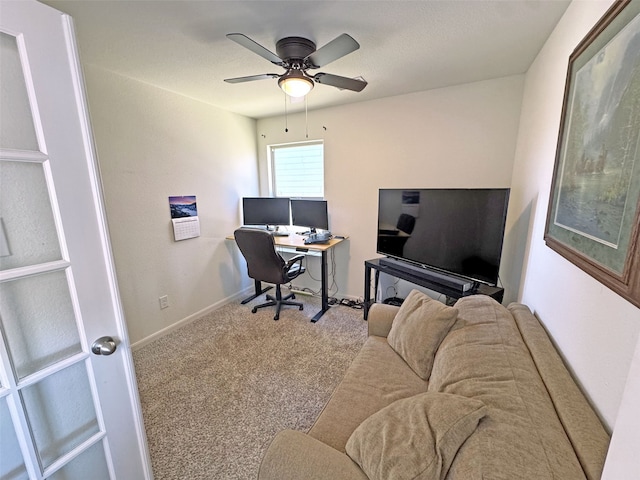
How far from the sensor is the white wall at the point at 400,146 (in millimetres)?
2385

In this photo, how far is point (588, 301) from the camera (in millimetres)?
941

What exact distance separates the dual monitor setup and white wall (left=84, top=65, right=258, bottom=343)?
0.20m

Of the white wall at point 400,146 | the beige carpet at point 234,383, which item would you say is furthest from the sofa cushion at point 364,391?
the white wall at point 400,146

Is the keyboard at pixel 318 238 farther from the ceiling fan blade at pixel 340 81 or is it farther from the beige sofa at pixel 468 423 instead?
the beige sofa at pixel 468 423

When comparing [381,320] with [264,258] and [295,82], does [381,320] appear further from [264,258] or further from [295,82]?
[295,82]

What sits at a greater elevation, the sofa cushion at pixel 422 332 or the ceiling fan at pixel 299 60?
the ceiling fan at pixel 299 60

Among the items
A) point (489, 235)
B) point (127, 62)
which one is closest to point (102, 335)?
point (127, 62)

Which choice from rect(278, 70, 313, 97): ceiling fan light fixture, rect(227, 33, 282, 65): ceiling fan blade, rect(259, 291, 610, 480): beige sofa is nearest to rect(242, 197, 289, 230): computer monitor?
rect(278, 70, 313, 97): ceiling fan light fixture

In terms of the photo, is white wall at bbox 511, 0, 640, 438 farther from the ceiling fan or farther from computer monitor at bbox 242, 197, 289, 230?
computer monitor at bbox 242, 197, 289, 230

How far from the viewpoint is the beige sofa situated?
26.8 inches

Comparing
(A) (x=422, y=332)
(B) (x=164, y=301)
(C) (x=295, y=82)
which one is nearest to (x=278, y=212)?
(B) (x=164, y=301)

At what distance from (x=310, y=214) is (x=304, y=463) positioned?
263 centimetres

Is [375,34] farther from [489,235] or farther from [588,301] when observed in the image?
[588,301]

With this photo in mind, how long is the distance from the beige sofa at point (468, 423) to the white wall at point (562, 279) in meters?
0.08
